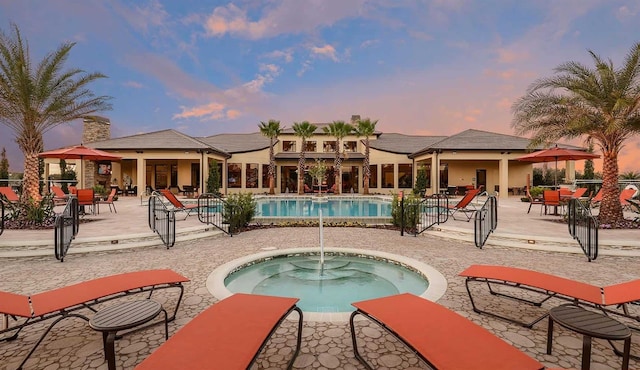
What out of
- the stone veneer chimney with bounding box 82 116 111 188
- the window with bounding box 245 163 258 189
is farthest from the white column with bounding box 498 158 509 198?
the stone veneer chimney with bounding box 82 116 111 188

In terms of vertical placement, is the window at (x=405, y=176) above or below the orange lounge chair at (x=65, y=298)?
above

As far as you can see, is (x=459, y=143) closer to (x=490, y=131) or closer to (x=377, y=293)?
(x=490, y=131)

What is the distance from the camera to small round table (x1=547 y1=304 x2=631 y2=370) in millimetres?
2277

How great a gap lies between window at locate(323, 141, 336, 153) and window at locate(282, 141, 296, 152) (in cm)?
331

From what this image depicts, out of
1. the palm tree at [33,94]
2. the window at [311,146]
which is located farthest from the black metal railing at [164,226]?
the window at [311,146]

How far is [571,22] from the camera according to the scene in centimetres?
1463

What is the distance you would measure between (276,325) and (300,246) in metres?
5.10

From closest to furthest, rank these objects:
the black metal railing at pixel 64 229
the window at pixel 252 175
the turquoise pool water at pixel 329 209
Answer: the black metal railing at pixel 64 229, the turquoise pool water at pixel 329 209, the window at pixel 252 175

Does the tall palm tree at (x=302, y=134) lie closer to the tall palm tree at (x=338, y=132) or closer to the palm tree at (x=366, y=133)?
the tall palm tree at (x=338, y=132)

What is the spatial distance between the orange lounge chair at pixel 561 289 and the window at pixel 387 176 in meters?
24.1

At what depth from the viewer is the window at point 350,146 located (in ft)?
103

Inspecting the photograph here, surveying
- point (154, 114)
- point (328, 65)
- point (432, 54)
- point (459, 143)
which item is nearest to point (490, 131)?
point (459, 143)

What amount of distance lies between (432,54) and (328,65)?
28.2 feet

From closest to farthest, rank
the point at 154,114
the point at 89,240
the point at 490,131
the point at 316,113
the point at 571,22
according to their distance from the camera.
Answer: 1. the point at 89,240
2. the point at 571,22
3. the point at 490,131
4. the point at 154,114
5. the point at 316,113
